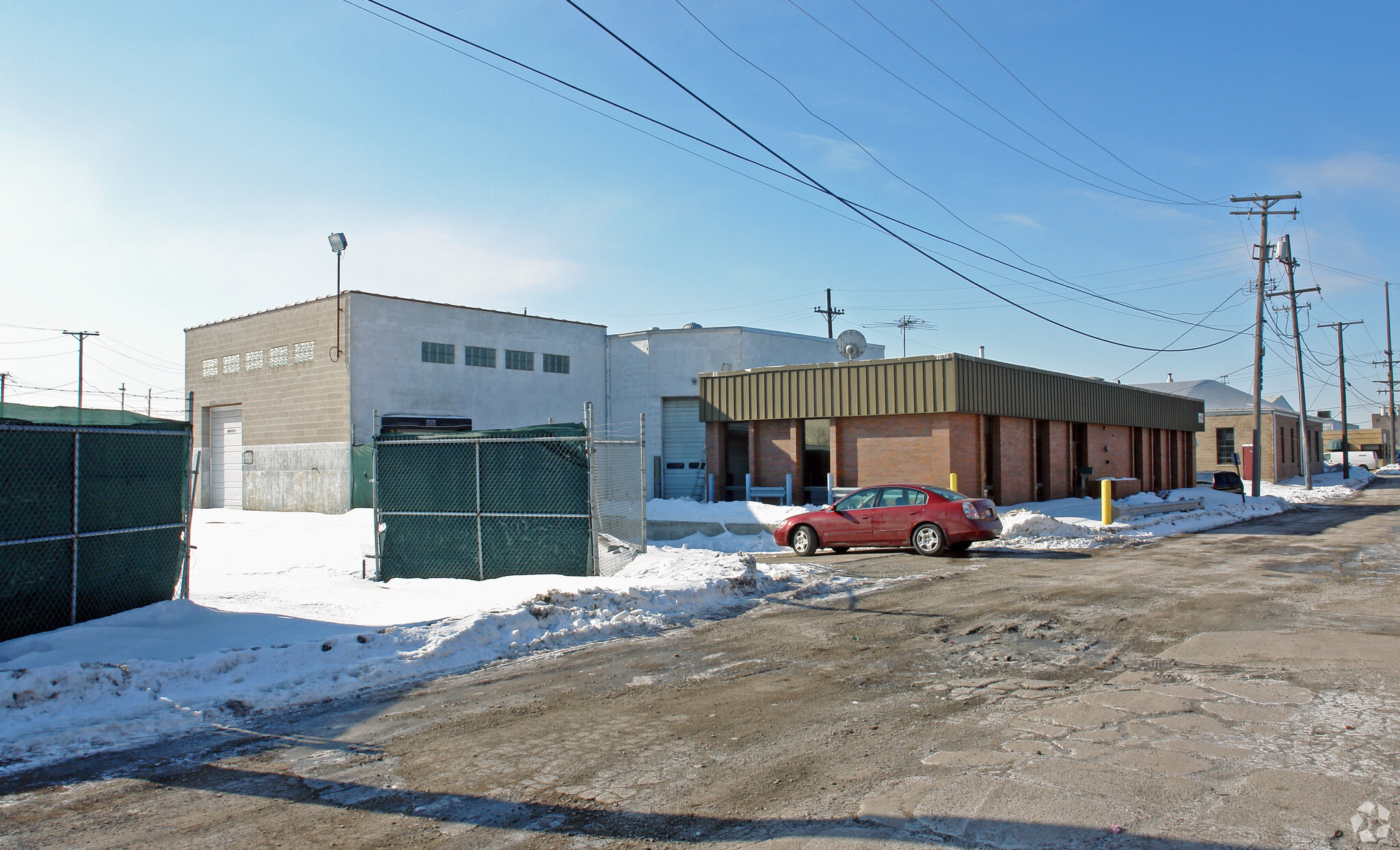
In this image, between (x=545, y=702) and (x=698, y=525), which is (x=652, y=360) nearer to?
(x=698, y=525)

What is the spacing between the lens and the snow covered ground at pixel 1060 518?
19.8m

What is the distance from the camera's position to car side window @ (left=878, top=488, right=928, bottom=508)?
17219mm

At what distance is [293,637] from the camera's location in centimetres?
879

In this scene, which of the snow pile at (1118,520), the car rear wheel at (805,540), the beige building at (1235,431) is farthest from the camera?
the beige building at (1235,431)

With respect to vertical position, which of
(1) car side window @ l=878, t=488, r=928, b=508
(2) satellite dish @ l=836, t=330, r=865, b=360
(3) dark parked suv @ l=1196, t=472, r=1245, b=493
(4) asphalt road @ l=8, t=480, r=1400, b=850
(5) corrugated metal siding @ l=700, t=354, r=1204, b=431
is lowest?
(4) asphalt road @ l=8, t=480, r=1400, b=850

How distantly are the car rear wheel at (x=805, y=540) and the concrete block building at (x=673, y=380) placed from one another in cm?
1810

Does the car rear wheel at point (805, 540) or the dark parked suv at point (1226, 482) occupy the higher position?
the dark parked suv at point (1226, 482)

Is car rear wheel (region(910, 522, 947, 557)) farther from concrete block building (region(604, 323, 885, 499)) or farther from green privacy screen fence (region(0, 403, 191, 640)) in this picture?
concrete block building (region(604, 323, 885, 499))

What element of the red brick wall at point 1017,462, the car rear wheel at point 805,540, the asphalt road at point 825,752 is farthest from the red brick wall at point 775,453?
the asphalt road at point 825,752

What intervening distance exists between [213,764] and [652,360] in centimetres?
3267

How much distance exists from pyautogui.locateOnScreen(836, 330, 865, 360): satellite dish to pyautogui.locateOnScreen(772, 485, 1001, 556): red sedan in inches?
530

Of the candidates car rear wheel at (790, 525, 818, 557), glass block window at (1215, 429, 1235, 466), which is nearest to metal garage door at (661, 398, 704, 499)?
car rear wheel at (790, 525, 818, 557)

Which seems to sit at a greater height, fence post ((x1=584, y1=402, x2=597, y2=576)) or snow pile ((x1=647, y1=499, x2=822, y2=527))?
fence post ((x1=584, y1=402, x2=597, y2=576))

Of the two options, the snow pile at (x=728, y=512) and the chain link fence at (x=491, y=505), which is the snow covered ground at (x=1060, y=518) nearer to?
the snow pile at (x=728, y=512)
